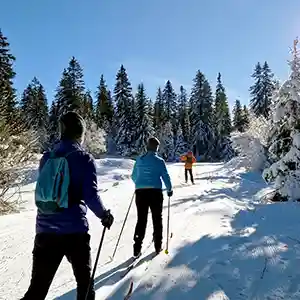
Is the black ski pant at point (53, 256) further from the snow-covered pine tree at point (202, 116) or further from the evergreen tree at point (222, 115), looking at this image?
the evergreen tree at point (222, 115)

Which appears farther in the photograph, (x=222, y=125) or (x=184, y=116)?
(x=184, y=116)

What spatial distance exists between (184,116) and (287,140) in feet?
218

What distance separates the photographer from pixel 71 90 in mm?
51562

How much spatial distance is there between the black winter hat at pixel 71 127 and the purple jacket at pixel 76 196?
0.16 meters

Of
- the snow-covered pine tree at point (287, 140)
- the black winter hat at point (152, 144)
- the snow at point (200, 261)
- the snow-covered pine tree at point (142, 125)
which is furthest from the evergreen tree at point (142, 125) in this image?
the black winter hat at point (152, 144)

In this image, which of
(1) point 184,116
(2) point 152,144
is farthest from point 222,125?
(2) point 152,144

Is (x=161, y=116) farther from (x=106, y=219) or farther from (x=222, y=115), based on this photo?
(x=106, y=219)

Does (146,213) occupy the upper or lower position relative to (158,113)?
lower

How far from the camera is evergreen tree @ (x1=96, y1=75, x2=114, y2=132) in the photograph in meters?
70.9

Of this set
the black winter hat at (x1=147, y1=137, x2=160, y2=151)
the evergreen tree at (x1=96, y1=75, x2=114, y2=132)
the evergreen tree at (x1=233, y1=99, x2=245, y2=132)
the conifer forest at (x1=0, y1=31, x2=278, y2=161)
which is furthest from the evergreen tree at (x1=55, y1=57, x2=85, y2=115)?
the black winter hat at (x1=147, y1=137, x2=160, y2=151)

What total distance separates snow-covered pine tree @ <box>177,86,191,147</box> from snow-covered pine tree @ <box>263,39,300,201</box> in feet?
194

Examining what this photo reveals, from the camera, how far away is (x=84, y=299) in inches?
136

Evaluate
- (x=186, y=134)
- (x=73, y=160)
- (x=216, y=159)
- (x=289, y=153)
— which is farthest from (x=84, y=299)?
(x=186, y=134)

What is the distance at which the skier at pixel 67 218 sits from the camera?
10.6 feet
